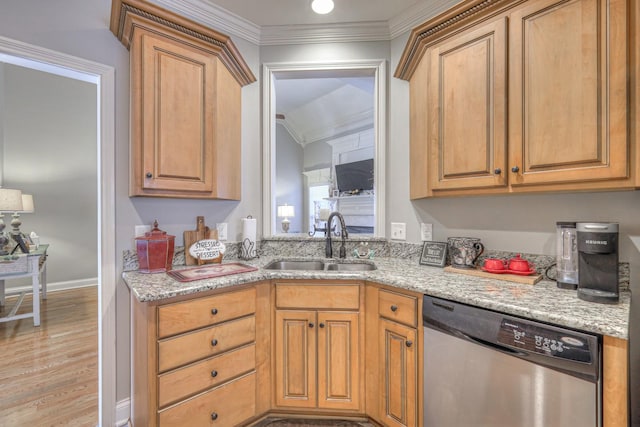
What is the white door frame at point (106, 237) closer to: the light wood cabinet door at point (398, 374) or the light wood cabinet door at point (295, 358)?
the light wood cabinet door at point (295, 358)

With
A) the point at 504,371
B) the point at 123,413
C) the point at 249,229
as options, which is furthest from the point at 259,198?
the point at 504,371

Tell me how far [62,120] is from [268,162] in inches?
187

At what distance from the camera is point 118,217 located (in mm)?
1761

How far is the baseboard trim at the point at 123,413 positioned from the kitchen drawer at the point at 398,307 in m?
1.67

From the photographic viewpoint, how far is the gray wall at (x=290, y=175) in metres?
6.90

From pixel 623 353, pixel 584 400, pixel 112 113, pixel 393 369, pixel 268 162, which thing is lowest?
pixel 393 369

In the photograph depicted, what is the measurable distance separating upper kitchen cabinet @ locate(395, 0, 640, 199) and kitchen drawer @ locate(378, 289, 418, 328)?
0.68 metres

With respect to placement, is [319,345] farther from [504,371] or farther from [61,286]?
[61,286]

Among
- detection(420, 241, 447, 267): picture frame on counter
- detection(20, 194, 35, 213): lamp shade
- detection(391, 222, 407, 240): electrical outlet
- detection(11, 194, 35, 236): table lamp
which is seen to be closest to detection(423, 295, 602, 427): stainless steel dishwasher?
detection(420, 241, 447, 267): picture frame on counter

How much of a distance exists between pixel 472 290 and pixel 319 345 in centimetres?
91

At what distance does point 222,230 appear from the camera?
85.4 inches

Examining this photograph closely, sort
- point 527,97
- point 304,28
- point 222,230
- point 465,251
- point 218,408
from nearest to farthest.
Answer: point 527,97
point 218,408
point 465,251
point 222,230
point 304,28

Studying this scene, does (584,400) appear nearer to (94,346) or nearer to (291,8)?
(291,8)

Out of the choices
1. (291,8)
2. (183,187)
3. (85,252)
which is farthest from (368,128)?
(85,252)
